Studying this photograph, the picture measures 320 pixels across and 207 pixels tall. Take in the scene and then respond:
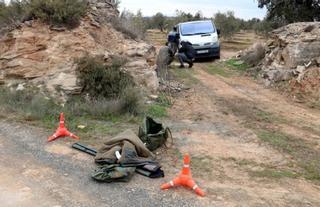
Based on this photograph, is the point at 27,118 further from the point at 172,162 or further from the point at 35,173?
the point at 172,162

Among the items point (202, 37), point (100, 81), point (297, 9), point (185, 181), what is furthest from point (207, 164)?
point (297, 9)

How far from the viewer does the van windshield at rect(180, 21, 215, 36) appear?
63.0ft

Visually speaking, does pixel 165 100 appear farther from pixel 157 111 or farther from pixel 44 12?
pixel 44 12

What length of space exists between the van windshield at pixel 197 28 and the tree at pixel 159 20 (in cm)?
2696

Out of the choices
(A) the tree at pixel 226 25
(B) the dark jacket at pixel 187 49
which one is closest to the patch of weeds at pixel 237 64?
(B) the dark jacket at pixel 187 49

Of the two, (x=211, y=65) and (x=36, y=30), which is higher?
(x=36, y=30)

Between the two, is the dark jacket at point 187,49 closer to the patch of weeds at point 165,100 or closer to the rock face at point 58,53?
the rock face at point 58,53

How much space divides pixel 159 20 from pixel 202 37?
29.1 m

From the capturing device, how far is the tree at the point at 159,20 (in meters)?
46.8

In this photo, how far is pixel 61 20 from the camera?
10969 millimetres

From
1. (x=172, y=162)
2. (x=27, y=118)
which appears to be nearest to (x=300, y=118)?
(x=172, y=162)

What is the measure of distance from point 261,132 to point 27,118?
15.4ft

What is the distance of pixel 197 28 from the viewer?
19.5m

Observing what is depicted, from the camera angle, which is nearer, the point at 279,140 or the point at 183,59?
the point at 279,140
